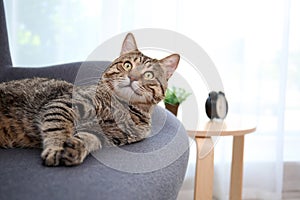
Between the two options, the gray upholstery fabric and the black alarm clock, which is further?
the black alarm clock

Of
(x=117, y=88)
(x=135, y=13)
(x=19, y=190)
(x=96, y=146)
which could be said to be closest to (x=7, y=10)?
(x=135, y=13)

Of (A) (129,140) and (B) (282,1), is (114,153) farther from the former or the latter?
(B) (282,1)

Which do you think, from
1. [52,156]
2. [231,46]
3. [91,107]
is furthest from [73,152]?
[231,46]

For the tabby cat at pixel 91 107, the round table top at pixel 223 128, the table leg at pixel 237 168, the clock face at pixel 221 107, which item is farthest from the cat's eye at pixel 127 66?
the table leg at pixel 237 168

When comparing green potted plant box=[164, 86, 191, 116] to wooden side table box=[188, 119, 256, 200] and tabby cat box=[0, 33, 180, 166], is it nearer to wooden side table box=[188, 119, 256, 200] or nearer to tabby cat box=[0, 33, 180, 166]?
wooden side table box=[188, 119, 256, 200]

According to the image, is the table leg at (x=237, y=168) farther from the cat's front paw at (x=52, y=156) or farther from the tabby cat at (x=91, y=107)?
the cat's front paw at (x=52, y=156)

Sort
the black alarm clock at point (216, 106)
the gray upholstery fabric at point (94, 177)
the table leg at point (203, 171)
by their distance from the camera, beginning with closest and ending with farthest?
the gray upholstery fabric at point (94, 177) < the table leg at point (203, 171) < the black alarm clock at point (216, 106)

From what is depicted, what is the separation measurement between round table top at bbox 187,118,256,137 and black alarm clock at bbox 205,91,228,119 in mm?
23

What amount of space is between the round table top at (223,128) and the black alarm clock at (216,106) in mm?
23

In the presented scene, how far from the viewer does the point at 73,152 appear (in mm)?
592

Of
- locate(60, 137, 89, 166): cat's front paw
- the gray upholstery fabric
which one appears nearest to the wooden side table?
the gray upholstery fabric

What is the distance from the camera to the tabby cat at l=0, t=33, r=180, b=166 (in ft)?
2.27

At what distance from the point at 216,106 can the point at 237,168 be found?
29 centimetres

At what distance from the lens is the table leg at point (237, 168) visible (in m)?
1.25
